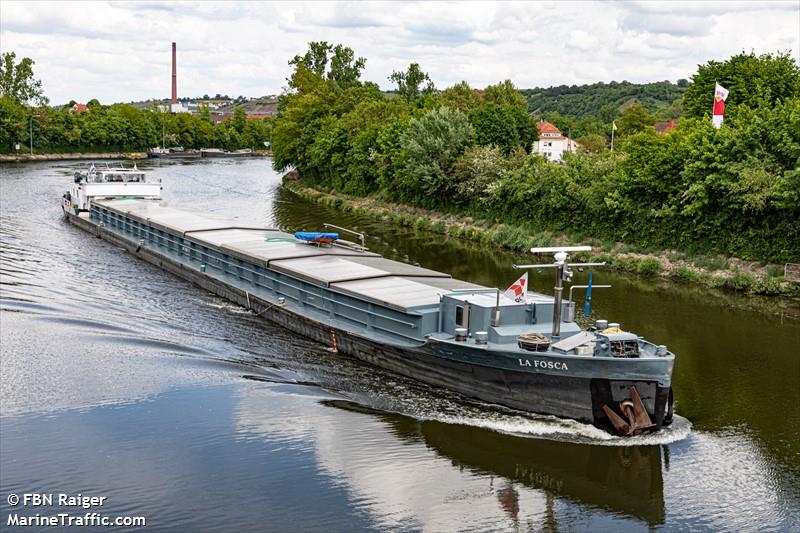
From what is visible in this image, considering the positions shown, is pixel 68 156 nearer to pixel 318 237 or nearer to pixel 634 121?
pixel 634 121

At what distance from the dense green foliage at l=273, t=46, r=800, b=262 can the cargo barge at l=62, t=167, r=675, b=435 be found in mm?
17488

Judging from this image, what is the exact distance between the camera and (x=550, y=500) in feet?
54.1

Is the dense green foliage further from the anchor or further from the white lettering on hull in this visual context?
the white lettering on hull

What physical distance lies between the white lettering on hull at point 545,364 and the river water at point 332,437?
1388 mm

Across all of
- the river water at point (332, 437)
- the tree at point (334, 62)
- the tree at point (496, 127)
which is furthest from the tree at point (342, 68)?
the river water at point (332, 437)

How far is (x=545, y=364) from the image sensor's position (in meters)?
19.1

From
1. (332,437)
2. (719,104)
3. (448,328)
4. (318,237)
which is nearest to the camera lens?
(332,437)

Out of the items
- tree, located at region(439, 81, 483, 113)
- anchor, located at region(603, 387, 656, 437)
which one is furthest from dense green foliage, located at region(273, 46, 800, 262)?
anchor, located at region(603, 387, 656, 437)

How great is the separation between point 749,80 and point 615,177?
42.1 feet

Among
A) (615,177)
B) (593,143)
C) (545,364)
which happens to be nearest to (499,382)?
(545,364)

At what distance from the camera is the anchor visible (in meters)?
18.5

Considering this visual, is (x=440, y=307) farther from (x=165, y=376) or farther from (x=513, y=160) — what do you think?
(x=513, y=160)

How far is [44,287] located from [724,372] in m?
25.1

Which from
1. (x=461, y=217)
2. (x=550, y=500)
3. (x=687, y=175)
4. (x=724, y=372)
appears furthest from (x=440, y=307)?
(x=461, y=217)
